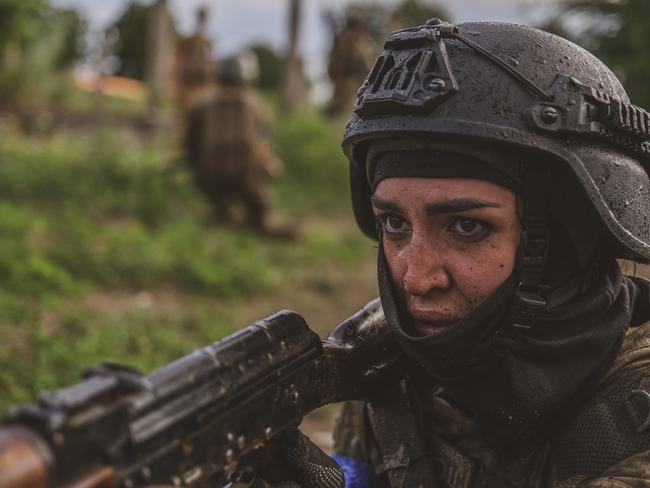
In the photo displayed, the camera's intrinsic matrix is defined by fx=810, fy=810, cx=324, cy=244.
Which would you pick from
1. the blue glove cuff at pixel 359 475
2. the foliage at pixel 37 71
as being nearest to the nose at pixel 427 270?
the blue glove cuff at pixel 359 475

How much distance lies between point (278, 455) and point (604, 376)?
909 millimetres

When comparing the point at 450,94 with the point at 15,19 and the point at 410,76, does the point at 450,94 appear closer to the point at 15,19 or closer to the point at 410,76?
the point at 410,76

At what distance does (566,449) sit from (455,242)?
0.62m

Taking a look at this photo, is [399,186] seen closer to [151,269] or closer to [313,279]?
[151,269]

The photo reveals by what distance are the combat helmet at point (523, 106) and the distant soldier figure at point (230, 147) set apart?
823 centimetres

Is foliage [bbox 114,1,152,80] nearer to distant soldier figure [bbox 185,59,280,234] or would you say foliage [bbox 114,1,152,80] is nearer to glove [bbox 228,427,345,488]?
distant soldier figure [bbox 185,59,280,234]

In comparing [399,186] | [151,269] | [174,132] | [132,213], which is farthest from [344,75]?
[399,186]

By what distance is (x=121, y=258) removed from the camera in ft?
26.9

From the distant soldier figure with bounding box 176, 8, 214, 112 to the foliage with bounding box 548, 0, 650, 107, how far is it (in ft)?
45.2

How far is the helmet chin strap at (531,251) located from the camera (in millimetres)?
2088

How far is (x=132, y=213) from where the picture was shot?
10203 millimetres

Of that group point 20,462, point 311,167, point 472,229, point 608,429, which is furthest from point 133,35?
point 20,462

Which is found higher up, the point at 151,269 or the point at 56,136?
the point at 56,136

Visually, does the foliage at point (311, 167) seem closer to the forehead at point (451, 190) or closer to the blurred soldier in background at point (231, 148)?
the blurred soldier in background at point (231, 148)
